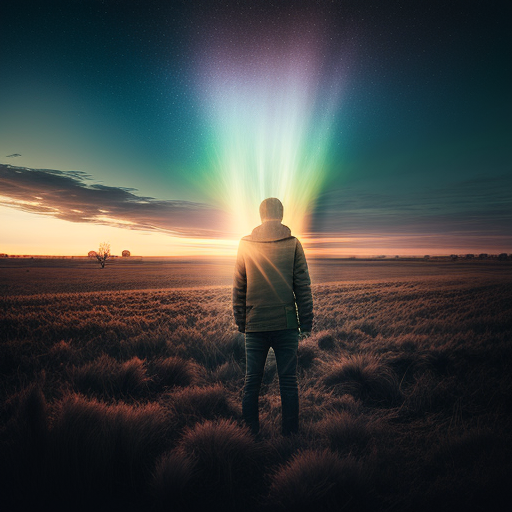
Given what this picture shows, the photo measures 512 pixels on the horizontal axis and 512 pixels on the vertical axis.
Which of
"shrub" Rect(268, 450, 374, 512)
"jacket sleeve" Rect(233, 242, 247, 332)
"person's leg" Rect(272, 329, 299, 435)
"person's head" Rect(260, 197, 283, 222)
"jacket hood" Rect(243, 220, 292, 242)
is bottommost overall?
"shrub" Rect(268, 450, 374, 512)

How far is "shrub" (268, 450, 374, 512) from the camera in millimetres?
2281

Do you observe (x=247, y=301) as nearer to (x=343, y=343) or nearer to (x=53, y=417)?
(x=53, y=417)

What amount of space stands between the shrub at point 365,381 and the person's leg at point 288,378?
→ 1492 mm

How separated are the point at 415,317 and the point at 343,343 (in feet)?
13.9

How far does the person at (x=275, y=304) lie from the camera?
343cm

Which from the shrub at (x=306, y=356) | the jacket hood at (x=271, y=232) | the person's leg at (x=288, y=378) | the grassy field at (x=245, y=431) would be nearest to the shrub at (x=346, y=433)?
the grassy field at (x=245, y=431)

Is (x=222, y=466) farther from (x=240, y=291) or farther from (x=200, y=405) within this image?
(x=240, y=291)

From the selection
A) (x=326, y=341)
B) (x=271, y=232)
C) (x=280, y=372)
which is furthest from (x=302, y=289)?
(x=326, y=341)

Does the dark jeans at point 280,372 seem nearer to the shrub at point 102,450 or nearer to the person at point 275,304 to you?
Result: the person at point 275,304

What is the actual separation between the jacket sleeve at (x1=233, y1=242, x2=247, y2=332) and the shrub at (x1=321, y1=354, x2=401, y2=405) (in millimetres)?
2184

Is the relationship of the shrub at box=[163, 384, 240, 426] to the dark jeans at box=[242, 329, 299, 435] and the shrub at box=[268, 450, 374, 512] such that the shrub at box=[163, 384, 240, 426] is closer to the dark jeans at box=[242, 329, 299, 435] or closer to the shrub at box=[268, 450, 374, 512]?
the dark jeans at box=[242, 329, 299, 435]

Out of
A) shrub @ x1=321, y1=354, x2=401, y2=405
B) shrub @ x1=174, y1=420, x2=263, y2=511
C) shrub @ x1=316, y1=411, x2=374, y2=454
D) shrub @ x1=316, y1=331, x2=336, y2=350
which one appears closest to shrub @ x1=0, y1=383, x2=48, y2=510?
shrub @ x1=174, y1=420, x2=263, y2=511

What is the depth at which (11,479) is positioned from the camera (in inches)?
97.0

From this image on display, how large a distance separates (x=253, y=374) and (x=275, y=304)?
2.90ft
